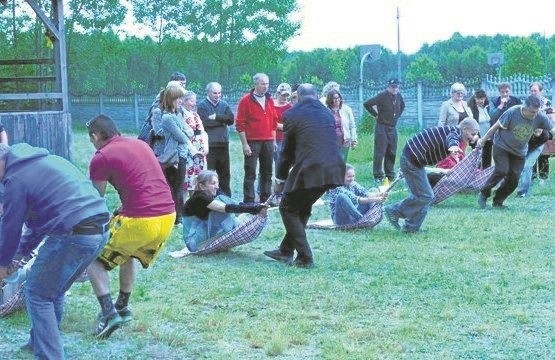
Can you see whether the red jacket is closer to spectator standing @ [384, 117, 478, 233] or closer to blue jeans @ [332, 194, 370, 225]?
blue jeans @ [332, 194, 370, 225]

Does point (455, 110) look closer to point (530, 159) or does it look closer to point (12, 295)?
point (530, 159)

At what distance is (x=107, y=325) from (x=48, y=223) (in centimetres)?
142

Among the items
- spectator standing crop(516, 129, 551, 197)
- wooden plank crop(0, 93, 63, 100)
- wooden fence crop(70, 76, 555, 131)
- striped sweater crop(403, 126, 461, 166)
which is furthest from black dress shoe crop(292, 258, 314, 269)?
wooden fence crop(70, 76, 555, 131)

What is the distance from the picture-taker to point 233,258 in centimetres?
998

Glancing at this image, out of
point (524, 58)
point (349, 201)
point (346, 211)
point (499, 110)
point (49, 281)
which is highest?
point (524, 58)

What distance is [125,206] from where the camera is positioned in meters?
6.93

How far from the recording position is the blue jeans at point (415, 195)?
11.5 meters

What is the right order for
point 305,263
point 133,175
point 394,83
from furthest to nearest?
point 394,83, point 305,263, point 133,175

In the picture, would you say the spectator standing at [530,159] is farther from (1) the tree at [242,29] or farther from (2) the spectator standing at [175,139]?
(1) the tree at [242,29]

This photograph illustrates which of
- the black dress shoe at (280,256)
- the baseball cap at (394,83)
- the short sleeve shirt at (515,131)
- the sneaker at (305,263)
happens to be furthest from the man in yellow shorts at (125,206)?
the baseball cap at (394,83)

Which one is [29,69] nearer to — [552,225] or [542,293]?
[552,225]

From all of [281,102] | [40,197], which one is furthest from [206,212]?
[281,102]

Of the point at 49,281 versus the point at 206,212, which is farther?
the point at 206,212

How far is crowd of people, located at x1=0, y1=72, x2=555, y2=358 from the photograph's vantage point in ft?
18.3
